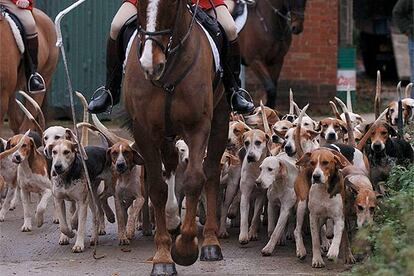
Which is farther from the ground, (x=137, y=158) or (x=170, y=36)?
(x=170, y=36)

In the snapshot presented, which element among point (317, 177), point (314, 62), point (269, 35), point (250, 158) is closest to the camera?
point (317, 177)

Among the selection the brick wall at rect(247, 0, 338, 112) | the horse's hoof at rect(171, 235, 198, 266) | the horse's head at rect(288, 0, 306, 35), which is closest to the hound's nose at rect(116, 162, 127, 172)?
the horse's hoof at rect(171, 235, 198, 266)

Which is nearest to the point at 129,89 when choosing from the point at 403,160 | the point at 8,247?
the point at 8,247

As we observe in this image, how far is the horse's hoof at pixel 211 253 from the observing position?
32.1 ft

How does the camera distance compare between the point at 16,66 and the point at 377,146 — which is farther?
Result: the point at 16,66

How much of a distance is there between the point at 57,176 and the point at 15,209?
232cm

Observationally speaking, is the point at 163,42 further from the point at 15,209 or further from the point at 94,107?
the point at 15,209

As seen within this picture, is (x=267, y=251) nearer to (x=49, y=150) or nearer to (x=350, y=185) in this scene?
(x=350, y=185)

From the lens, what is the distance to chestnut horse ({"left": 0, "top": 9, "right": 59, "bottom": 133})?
39.8ft

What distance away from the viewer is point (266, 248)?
9.95 m

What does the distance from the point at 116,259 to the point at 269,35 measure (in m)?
7.26

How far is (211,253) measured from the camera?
980 cm

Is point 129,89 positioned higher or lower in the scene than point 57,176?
higher

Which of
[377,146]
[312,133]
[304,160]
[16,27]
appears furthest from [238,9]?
[304,160]
